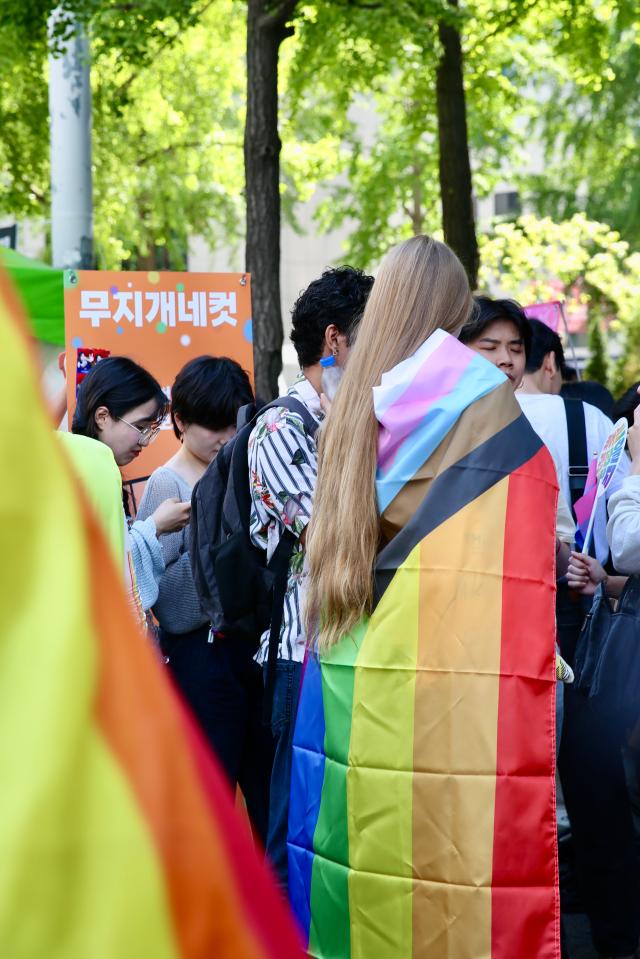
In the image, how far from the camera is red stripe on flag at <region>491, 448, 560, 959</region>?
2732 mm

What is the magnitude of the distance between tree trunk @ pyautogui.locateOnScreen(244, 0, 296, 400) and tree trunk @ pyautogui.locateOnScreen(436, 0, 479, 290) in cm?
314

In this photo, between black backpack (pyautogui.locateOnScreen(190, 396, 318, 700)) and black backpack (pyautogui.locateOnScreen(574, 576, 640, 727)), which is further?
black backpack (pyautogui.locateOnScreen(574, 576, 640, 727))

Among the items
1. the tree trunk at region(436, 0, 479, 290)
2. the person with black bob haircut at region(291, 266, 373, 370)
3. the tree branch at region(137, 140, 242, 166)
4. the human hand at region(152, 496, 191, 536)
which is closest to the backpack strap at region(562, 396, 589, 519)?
the person with black bob haircut at region(291, 266, 373, 370)

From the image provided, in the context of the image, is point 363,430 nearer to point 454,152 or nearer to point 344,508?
point 344,508

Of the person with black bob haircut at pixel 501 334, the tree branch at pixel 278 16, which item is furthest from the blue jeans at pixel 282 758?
the tree branch at pixel 278 16

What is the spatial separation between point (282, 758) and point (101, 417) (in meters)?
1.39

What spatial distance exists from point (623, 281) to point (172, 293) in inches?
775

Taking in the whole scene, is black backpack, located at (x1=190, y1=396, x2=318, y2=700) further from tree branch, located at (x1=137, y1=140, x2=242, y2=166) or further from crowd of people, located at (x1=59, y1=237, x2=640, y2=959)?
tree branch, located at (x1=137, y1=140, x2=242, y2=166)

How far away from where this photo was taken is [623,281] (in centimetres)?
2486

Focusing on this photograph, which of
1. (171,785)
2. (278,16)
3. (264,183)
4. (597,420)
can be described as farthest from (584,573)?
(278,16)

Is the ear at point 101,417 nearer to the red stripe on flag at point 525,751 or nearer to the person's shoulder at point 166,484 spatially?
the person's shoulder at point 166,484

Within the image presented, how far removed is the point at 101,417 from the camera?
14.0 feet

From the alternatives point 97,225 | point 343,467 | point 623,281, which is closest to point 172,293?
point 343,467

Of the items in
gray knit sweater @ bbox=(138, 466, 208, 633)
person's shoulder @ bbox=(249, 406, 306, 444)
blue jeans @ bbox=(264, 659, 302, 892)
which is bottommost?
blue jeans @ bbox=(264, 659, 302, 892)
